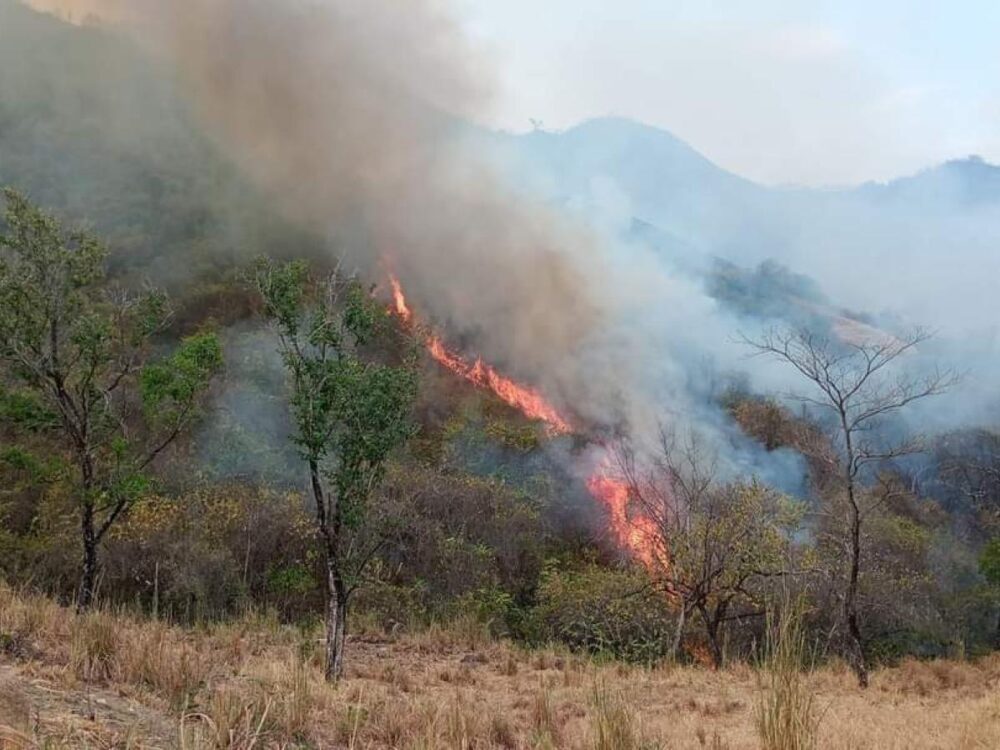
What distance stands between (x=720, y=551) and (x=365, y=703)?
13.7 meters

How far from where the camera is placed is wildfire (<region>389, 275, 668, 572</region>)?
25.4m

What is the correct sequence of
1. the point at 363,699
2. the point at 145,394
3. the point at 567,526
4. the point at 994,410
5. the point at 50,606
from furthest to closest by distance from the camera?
the point at 994,410
the point at 567,526
the point at 145,394
the point at 50,606
the point at 363,699

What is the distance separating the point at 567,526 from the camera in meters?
27.5

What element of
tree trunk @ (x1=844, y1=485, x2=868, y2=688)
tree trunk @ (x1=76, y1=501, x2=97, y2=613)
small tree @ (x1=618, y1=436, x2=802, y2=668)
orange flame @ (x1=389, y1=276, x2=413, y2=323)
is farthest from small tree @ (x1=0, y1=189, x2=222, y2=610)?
orange flame @ (x1=389, y1=276, x2=413, y2=323)

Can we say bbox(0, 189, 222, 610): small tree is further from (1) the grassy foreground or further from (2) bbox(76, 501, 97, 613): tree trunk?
(1) the grassy foreground

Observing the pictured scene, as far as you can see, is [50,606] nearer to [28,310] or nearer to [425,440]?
[28,310]

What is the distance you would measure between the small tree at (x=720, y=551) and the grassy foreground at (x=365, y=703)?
410 cm

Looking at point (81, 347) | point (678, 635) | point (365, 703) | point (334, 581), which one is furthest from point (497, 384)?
point (365, 703)

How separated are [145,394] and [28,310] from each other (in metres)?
2.35

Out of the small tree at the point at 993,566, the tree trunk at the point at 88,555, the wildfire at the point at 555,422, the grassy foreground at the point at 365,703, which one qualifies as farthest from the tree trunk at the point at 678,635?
the tree trunk at the point at 88,555

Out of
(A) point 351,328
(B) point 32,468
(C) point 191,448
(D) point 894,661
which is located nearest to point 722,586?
(D) point 894,661

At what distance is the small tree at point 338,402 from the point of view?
37.6ft

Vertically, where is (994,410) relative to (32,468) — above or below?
above

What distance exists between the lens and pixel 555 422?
3634 centimetres
